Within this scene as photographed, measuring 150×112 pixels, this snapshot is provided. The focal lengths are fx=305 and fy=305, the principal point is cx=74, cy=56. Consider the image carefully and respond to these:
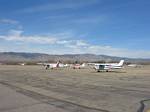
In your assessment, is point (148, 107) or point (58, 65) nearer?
point (148, 107)

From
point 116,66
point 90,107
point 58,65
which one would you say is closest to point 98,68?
point 116,66

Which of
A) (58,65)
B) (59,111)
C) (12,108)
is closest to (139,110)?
(59,111)

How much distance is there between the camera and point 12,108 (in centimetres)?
1316

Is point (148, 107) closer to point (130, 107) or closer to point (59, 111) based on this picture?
point (130, 107)

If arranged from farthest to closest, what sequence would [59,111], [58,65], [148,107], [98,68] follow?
[58,65], [98,68], [148,107], [59,111]

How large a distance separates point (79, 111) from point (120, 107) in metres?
2.04

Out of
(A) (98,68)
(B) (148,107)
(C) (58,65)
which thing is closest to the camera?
(B) (148,107)

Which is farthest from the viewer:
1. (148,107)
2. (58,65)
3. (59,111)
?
(58,65)

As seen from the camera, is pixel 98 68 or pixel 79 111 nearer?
pixel 79 111

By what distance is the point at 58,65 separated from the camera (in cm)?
10262

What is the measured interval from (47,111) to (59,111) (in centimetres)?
48

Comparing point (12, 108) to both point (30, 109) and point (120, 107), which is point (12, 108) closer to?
point (30, 109)

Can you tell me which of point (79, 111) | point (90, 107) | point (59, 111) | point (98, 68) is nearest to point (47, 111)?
Answer: point (59, 111)

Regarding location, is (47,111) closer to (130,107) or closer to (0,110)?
(0,110)
